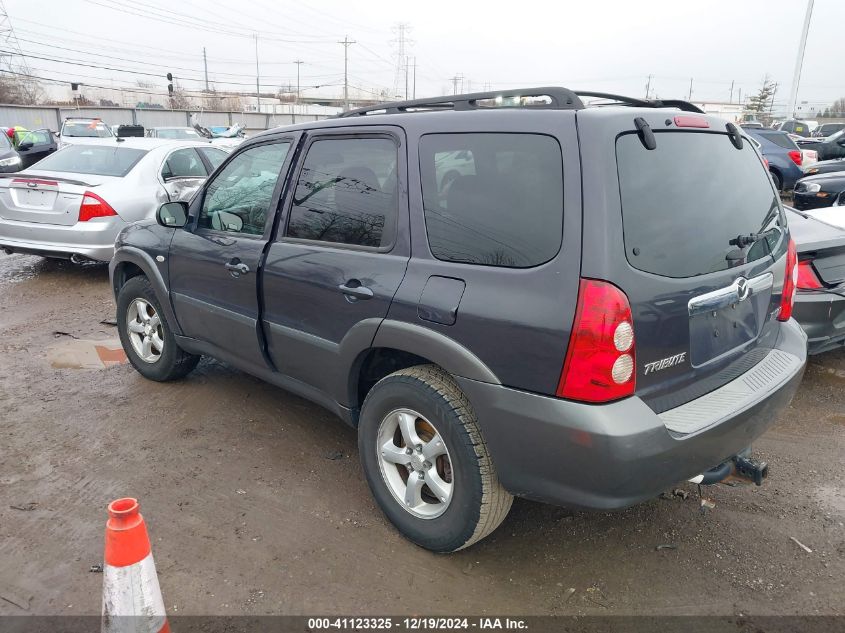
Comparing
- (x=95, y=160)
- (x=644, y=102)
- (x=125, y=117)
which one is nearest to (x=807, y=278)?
(x=644, y=102)

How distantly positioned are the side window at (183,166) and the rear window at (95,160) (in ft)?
1.08

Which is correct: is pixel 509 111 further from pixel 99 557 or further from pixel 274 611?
pixel 99 557

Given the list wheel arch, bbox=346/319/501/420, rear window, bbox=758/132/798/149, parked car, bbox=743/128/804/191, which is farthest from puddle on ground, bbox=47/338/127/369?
rear window, bbox=758/132/798/149

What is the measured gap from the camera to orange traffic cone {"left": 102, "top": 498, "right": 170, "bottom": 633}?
1834 mm

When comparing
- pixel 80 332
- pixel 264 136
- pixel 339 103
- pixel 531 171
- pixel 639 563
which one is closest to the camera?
pixel 531 171

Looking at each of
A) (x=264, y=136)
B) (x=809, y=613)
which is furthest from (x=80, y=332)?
(x=809, y=613)

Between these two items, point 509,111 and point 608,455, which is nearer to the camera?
point 608,455

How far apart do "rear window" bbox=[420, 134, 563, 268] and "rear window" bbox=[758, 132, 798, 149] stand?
49.2 ft

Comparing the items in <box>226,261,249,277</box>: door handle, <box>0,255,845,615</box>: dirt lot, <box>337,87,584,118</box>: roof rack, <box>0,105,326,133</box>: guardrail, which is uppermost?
Answer: <box>0,105,326,133</box>: guardrail

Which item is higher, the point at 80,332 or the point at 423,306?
the point at 423,306

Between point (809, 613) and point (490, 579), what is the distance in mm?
1228

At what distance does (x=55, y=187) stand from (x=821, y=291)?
743 centimetres

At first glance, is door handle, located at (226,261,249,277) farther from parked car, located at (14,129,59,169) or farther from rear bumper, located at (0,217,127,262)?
parked car, located at (14,129,59,169)

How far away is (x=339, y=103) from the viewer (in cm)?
9175
